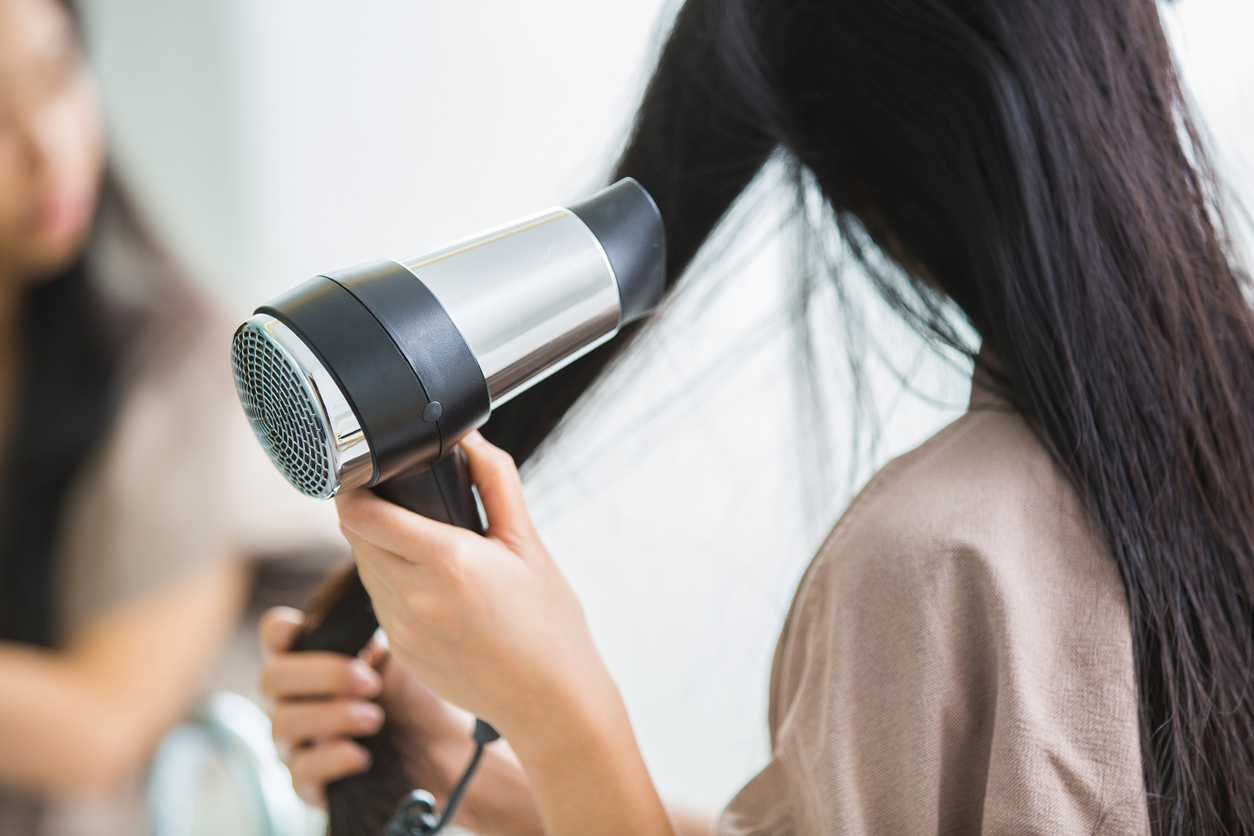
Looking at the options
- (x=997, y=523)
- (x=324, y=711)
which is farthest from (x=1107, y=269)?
(x=324, y=711)

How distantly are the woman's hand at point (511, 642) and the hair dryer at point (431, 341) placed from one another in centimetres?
2

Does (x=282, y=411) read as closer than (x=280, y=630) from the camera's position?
Yes

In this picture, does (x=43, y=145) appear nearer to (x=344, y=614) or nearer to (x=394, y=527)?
(x=344, y=614)

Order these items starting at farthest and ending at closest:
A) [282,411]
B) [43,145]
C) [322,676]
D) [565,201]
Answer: [43,145] → [565,201] → [322,676] → [282,411]

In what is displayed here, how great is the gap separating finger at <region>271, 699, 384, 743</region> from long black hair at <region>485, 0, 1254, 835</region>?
474 mm

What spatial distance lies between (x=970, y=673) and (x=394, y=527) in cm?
28

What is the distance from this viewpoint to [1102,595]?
38cm

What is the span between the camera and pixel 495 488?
17.9 inches

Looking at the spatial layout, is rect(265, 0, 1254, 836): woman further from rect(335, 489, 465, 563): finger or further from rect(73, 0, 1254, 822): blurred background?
rect(73, 0, 1254, 822): blurred background

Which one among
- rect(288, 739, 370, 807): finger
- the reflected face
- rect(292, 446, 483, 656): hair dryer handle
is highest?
the reflected face

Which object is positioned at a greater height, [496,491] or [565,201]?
[565,201]

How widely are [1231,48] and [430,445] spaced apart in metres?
0.67

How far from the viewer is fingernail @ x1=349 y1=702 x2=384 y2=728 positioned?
0.59 metres

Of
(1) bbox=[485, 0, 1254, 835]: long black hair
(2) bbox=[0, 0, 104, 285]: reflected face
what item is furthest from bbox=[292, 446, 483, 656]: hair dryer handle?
(2) bbox=[0, 0, 104, 285]: reflected face
